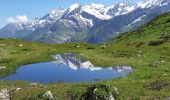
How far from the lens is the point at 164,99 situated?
37.3 metres

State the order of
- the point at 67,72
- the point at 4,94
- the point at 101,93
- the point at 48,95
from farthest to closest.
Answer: the point at 67,72 → the point at 4,94 → the point at 48,95 → the point at 101,93

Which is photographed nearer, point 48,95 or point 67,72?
point 48,95

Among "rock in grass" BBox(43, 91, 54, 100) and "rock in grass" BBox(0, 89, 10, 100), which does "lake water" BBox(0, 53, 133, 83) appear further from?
"rock in grass" BBox(43, 91, 54, 100)

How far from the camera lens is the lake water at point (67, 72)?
58272 millimetres

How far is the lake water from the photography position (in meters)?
58.3

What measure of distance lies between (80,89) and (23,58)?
47531 millimetres

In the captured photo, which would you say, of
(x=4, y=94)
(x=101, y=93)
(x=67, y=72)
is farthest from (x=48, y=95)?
(x=67, y=72)

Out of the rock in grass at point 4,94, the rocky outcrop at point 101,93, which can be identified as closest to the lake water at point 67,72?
the rock in grass at point 4,94

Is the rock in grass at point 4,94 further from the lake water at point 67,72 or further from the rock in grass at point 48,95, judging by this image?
the lake water at point 67,72

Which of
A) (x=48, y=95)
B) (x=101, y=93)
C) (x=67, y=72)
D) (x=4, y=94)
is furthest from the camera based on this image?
(x=67, y=72)

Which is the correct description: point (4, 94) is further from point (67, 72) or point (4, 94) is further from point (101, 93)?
point (67, 72)

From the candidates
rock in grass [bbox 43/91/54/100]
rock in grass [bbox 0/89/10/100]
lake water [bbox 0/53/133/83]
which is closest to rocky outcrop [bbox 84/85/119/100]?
rock in grass [bbox 43/91/54/100]

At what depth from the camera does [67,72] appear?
66.6 m

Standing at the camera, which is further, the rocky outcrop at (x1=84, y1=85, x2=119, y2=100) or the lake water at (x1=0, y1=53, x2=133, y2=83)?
the lake water at (x1=0, y1=53, x2=133, y2=83)
